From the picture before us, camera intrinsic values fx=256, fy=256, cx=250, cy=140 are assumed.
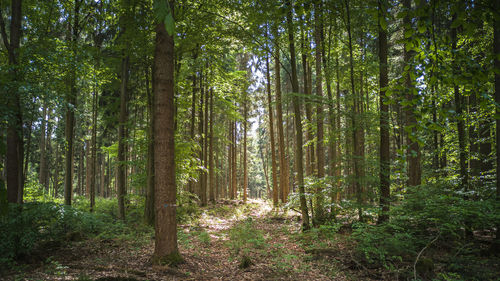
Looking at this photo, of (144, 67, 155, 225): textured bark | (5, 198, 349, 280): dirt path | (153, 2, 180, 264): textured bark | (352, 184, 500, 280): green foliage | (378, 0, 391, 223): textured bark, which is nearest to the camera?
(5, 198, 349, 280): dirt path

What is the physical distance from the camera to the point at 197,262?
253 inches

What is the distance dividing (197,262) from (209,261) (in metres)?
0.45

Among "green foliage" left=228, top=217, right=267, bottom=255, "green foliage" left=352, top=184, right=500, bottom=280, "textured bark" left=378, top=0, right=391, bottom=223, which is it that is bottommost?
"green foliage" left=228, top=217, right=267, bottom=255

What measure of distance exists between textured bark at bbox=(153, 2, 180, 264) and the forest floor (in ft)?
1.55

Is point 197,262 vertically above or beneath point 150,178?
beneath

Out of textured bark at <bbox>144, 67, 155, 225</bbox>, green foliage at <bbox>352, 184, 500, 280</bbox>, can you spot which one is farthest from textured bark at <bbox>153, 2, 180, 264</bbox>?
green foliage at <bbox>352, 184, 500, 280</bbox>

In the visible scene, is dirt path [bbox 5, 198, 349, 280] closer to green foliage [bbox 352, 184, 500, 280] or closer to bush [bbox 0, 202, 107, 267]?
bush [bbox 0, 202, 107, 267]

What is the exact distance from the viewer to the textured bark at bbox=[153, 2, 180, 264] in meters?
5.90

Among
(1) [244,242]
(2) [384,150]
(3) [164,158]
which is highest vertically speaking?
(2) [384,150]

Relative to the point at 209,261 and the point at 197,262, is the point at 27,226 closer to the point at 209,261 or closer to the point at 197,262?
the point at 197,262

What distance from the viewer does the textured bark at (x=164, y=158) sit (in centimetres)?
590

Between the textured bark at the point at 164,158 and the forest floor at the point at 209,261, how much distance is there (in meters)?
0.47

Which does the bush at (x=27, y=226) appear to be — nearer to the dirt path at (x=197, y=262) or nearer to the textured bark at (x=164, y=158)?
the dirt path at (x=197, y=262)

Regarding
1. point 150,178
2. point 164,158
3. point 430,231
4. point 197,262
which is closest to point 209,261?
point 197,262
